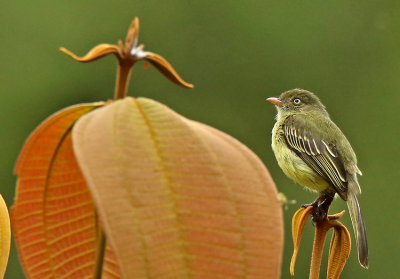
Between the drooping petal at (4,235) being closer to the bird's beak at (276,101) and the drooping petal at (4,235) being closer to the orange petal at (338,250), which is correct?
the orange petal at (338,250)

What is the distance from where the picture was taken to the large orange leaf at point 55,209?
0.55 m

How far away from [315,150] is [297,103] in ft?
1.49

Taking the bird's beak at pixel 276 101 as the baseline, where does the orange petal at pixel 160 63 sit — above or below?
above

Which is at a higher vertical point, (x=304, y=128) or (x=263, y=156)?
(x=304, y=128)

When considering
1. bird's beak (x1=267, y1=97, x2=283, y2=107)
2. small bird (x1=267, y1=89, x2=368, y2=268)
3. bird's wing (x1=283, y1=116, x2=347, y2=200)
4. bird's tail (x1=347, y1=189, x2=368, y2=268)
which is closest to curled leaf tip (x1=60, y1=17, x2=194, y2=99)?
bird's tail (x1=347, y1=189, x2=368, y2=268)

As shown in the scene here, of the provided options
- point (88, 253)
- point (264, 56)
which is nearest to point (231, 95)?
point (264, 56)

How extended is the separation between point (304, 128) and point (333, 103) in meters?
3.66

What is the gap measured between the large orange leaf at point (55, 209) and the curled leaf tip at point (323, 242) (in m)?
0.14

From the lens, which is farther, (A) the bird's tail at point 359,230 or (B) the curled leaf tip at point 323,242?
(A) the bird's tail at point 359,230

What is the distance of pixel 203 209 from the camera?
0.47m

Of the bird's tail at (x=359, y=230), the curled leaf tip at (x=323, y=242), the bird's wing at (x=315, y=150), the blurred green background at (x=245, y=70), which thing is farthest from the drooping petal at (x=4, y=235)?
the blurred green background at (x=245, y=70)

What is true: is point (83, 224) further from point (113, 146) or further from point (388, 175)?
point (388, 175)

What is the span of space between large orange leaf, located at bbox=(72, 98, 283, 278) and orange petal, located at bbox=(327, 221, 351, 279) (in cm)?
17

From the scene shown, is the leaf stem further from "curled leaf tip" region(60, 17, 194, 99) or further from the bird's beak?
the bird's beak
